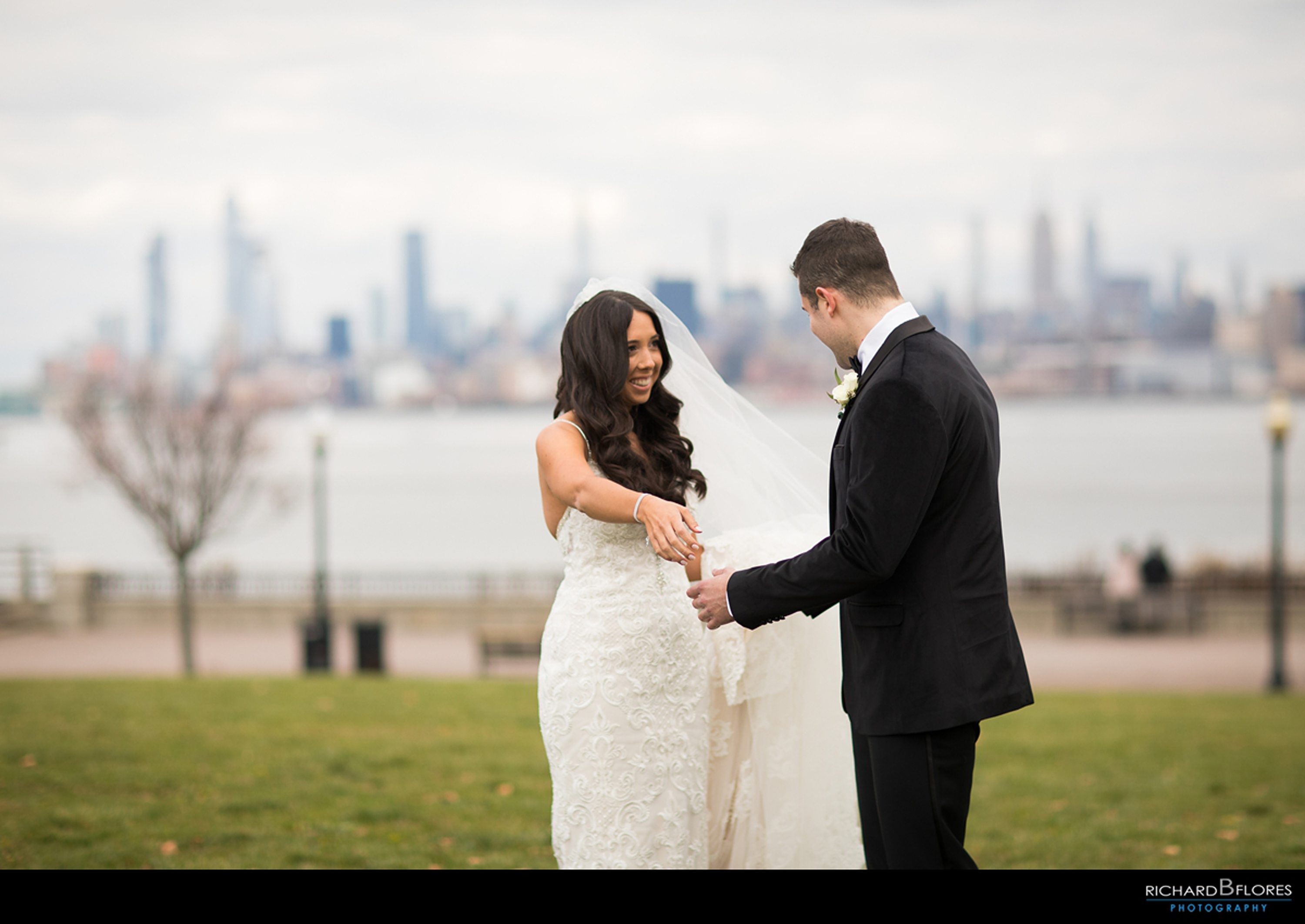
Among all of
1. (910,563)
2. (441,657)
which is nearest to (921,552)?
(910,563)

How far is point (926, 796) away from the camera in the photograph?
3.20m

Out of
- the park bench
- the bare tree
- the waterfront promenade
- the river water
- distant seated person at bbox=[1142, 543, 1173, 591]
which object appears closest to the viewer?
the park bench

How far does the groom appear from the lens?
3072 millimetres

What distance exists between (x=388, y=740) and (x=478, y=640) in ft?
38.6

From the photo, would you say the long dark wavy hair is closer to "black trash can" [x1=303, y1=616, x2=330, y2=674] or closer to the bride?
the bride

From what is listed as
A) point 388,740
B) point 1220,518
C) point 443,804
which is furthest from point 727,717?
point 1220,518

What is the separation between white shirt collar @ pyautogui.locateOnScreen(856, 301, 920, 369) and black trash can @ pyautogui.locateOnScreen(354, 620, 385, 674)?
15.1 metres

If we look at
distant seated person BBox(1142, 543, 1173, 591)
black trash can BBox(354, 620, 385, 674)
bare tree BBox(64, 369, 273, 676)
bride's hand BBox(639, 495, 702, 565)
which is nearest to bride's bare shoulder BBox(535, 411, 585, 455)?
bride's hand BBox(639, 495, 702, 565)

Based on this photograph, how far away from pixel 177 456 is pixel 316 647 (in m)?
6.43

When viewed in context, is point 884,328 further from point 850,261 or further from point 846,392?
point 846,392

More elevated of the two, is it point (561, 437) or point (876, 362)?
point (876, 362)

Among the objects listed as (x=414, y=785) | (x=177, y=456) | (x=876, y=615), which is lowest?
(x=414, y=785)
